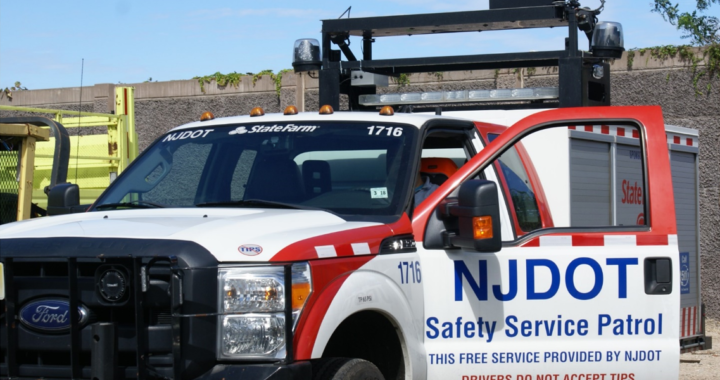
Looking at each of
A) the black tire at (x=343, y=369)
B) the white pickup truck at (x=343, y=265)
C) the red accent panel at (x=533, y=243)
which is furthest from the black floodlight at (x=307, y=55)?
the black tire at (x=343, y=369)

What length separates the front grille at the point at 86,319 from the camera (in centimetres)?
377

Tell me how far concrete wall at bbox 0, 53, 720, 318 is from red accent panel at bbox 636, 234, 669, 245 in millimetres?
6320

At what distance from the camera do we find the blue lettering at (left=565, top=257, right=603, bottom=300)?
478cm

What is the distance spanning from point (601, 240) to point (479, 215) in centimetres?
87

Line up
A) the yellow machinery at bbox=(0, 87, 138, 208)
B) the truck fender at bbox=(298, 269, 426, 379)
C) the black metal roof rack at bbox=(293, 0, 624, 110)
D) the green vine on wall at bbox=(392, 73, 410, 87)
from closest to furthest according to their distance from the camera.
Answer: the truck fender at bbox=(298, 269, 426, 379) → the black metal roof rack at bbox=(293, 0, 624, 110) → the yellow machinery at bbox=(0, 87, 138, 208) → the green vine on wall at bbox=(392, 73, 410, 87)

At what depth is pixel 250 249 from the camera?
12.5 ft

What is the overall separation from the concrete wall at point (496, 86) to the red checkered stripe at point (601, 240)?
633 cm

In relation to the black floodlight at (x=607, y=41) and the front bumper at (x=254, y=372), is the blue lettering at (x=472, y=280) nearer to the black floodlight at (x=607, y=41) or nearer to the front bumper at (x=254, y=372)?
the front bumper at (x=254, y=372)

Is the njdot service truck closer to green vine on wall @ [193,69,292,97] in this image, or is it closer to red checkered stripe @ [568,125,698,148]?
red checkered stripe @ [568,125,698,148]

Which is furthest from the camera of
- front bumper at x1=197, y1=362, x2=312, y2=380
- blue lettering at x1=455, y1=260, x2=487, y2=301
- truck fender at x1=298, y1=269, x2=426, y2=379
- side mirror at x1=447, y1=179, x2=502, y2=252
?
blue lettering at x1=455, y1=260, x2=487, y2=301

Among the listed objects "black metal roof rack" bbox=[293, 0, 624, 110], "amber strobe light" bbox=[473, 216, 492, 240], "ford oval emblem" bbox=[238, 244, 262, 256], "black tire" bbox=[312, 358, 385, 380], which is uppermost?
"black metal roof rack" bbox=[293, 0, 624, 110]

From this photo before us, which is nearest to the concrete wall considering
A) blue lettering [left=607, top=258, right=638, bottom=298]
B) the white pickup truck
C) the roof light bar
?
the roof light bar

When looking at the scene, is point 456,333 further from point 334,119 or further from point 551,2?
point 551,2

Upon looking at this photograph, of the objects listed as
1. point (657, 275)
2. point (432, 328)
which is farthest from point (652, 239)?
point (432, 328)
